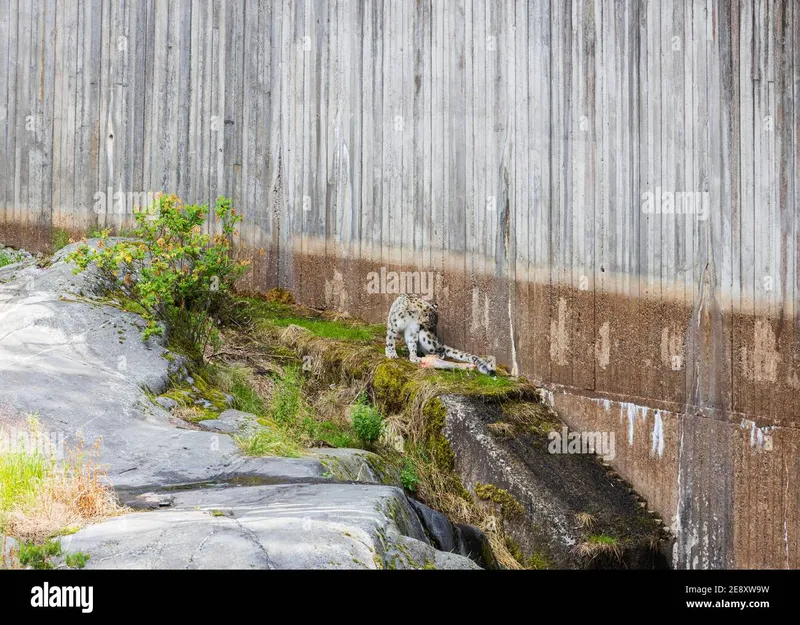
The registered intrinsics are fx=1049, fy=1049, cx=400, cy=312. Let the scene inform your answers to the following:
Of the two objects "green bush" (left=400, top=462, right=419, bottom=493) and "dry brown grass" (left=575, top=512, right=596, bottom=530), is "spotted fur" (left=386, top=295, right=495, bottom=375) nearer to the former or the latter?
"green bush" (left=400, top=462, right=419, bottom=493)

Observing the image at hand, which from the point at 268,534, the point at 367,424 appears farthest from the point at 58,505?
the point at 367,424

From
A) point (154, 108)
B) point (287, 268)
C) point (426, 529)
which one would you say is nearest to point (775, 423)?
point (426, 529)

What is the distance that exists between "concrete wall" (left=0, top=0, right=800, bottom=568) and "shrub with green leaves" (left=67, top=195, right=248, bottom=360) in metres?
1.96

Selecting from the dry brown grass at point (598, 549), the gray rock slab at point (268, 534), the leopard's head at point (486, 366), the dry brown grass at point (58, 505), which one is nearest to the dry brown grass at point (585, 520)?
the dry brown grass at point (598, 549)

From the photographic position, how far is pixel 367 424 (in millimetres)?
9234

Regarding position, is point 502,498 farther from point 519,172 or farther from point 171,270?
point 171,270

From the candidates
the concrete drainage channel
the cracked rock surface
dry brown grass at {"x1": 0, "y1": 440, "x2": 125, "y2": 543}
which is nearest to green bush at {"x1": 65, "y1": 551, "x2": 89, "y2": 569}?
the cracked rock surface

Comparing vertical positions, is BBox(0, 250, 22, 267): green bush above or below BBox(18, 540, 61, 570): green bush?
above

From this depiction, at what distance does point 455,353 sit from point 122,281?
320 cm

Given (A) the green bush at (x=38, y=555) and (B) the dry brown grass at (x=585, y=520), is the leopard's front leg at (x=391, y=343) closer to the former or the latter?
(B) the dry brown grass at (x=585, y=520)

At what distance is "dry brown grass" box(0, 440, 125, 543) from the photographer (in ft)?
18.1

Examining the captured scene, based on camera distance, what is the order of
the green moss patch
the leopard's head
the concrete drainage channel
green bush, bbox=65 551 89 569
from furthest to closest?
the leopard's head < the green moss patch < the concrete drainage channel < green bush, bbox=65 551 89 569

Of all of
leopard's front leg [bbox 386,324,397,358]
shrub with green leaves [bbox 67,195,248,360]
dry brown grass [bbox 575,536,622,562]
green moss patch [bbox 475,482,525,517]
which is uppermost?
shrub with green leaves [bbox 67,195,248,360]

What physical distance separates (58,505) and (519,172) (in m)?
5.70
